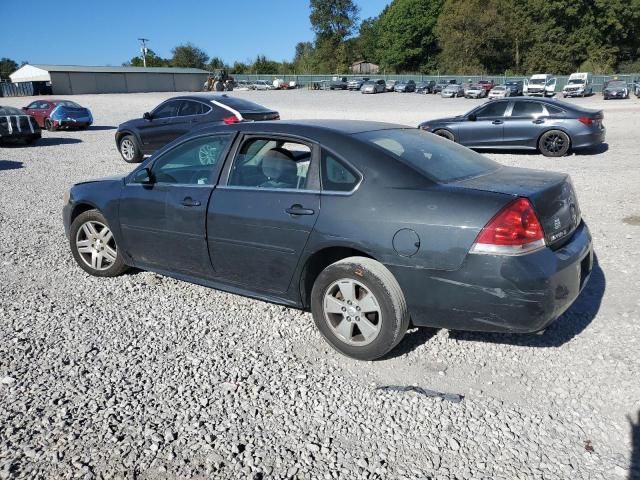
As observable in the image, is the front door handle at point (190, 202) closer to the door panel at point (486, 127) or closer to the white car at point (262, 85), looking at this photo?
the door panel at point (486, 127)

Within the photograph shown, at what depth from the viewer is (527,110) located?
12.8 m

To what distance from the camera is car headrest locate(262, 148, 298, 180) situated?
13.0 ft

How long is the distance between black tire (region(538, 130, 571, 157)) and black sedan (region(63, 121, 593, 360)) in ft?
30.6

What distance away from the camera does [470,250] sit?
314 centimetres

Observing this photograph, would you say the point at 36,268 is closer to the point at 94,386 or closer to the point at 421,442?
the point at 94,386

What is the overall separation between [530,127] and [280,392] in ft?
37.3

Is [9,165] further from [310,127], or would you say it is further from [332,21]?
[332,21]

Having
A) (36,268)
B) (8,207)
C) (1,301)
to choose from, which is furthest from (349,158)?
(8,207)

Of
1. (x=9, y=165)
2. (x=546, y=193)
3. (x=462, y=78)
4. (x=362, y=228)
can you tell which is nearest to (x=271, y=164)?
(x=362, y=228)

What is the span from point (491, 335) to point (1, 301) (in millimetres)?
4149

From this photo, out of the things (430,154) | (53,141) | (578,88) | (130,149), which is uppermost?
(430,154)

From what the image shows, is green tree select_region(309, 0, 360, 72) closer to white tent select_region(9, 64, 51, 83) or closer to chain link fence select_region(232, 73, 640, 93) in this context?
chain link fence select_region(232, 73, 640, 93)

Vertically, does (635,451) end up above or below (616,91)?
above

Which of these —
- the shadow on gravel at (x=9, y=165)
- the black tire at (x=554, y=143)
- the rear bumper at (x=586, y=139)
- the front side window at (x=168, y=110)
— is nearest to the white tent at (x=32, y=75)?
the shadow on gravel at (x=9, y=165)
